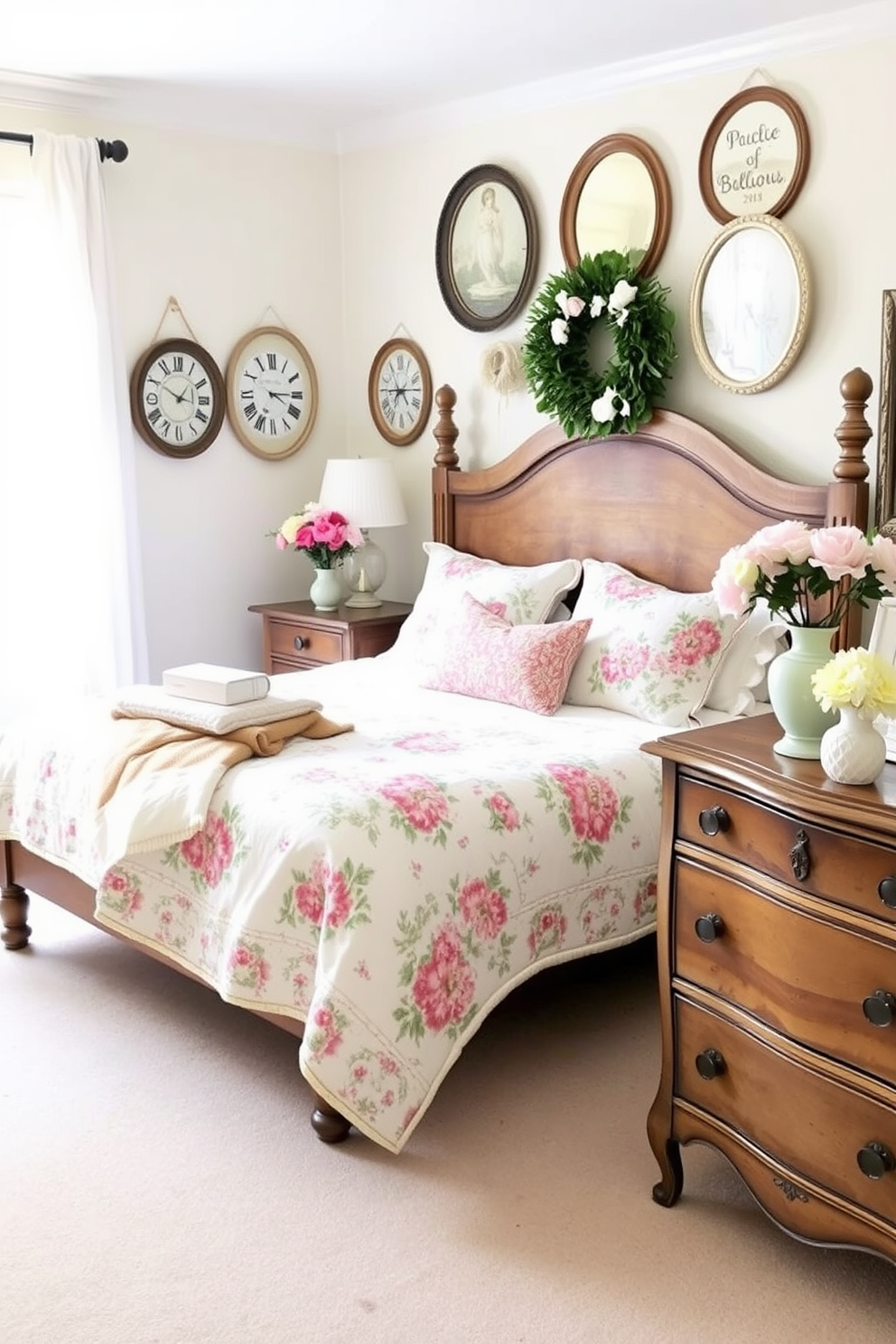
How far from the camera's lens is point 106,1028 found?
3.10 metres

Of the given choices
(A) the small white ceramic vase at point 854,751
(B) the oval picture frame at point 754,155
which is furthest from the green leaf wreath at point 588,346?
(A) the small white ceramic vase at point 854,751

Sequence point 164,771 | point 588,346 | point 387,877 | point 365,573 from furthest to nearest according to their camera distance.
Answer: point 365,573
point 588,346
point 164,771
point 387,877

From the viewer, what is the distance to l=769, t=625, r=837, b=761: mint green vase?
2.20 meters

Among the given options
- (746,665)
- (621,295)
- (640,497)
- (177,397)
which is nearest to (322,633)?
(177,397)

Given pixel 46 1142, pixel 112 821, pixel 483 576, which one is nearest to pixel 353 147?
pixel 483 576

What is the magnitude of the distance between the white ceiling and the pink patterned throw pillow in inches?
65.5

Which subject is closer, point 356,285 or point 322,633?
point 322,633

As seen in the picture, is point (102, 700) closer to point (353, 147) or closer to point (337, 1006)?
point (337, 1006)

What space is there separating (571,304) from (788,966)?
8.30ft

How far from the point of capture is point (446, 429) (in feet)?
14.9

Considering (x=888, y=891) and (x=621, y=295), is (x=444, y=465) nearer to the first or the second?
(x=621, y=295)

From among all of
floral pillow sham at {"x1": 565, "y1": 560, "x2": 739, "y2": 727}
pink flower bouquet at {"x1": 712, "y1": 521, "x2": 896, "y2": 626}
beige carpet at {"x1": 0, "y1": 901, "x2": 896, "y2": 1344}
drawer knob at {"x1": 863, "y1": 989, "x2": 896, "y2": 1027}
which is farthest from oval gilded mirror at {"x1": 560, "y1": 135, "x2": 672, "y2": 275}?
drawer knob at {"x1": 863, "y1": 989, "x2": 896, "y2": 1027}

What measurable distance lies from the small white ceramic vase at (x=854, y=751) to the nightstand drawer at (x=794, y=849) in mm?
105

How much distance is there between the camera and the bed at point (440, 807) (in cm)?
250
